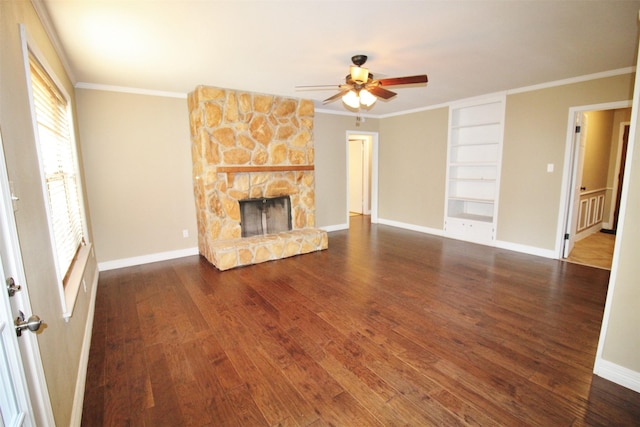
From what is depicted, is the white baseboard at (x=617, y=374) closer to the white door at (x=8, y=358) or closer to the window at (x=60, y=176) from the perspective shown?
the white door at (x=8, y=358)

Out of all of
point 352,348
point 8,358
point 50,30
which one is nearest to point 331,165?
point 352,348

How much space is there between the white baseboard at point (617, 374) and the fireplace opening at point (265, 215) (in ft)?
13.1

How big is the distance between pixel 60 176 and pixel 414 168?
557 centimetres

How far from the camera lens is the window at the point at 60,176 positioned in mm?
1873

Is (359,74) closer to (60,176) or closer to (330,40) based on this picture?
(330,40)

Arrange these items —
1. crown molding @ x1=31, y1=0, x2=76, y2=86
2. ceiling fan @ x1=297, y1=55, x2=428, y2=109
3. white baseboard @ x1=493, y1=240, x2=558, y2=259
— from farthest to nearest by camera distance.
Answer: white baseboard @ x1=493, y1=240, x2=558, y2=259 → ceiling fan @ x1=297, y1=55, x2=428, y2=109 → crown molding @ x1=31, y1=0, x2=76, y2=86

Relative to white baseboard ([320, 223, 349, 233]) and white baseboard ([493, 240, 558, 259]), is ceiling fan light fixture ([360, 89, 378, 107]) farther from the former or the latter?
white baseboard ([493, 240, 558, 259])

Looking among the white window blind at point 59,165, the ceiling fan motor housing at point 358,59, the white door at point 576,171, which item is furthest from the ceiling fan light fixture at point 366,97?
the white door at point 576,171

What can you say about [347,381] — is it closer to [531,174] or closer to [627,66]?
[531,174]

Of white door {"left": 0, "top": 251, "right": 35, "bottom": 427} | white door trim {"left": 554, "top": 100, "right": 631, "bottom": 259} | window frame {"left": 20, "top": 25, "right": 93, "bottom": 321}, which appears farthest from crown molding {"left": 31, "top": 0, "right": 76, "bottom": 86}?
white door trim {"left": 554, "top": 100, "right": 631, "bottom": 259}

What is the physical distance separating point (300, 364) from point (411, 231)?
182 inches

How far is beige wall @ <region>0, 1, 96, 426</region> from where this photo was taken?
1293 mm

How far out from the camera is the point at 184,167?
4543 mm

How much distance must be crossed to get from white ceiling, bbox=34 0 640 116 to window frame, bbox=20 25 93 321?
40cm
